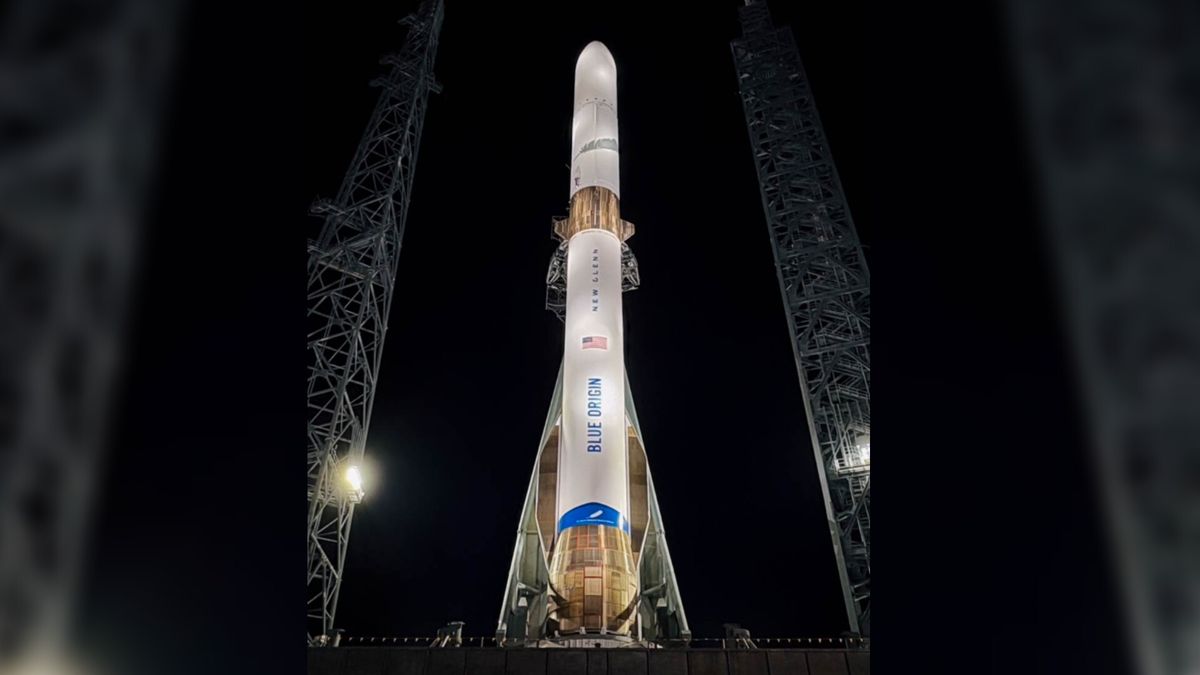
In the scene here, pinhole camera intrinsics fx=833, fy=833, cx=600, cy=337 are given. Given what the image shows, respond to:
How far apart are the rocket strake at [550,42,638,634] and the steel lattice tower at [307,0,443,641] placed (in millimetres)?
8209

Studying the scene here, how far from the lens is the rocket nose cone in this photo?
30.4m

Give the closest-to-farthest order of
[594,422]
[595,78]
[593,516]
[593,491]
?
1. [593,516]
2. [593,491]
3. [594,422]
4. [595,78]

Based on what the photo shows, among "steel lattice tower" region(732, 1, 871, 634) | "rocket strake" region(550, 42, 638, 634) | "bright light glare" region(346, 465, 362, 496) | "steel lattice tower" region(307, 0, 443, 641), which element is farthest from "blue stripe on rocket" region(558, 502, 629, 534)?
"bright light glare" region(346, 465, 362, 496)

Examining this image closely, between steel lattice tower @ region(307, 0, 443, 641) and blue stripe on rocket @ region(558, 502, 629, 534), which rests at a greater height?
steel lattice tower @ region(307, 0, 443, 641)

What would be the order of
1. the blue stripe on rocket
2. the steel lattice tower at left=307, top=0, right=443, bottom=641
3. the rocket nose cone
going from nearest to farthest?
the blue stripe on rocket, the steel lattice tower at left=307, top=0, right=443, bottom=641, the rocket nose cone

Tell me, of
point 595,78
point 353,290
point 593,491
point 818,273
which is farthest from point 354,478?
point 818,273

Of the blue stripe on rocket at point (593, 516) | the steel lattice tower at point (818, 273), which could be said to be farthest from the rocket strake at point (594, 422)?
the steel lattice tower at point (818, 273)

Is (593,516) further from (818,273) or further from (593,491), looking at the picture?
(818,273)

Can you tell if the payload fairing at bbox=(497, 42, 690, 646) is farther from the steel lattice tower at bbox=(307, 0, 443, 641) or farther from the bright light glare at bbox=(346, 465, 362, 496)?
the steel lattice tower at bbox=(307, 0, 443, 641)

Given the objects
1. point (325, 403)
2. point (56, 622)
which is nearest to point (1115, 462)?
point (56, 622)

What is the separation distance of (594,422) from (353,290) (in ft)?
59.2

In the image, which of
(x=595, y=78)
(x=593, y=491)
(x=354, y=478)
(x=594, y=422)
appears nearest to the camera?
(x=593, y=491)

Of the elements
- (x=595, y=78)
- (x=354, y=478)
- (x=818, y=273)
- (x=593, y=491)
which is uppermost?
(x=595, y=78)

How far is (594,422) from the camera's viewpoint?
22.9 metres
